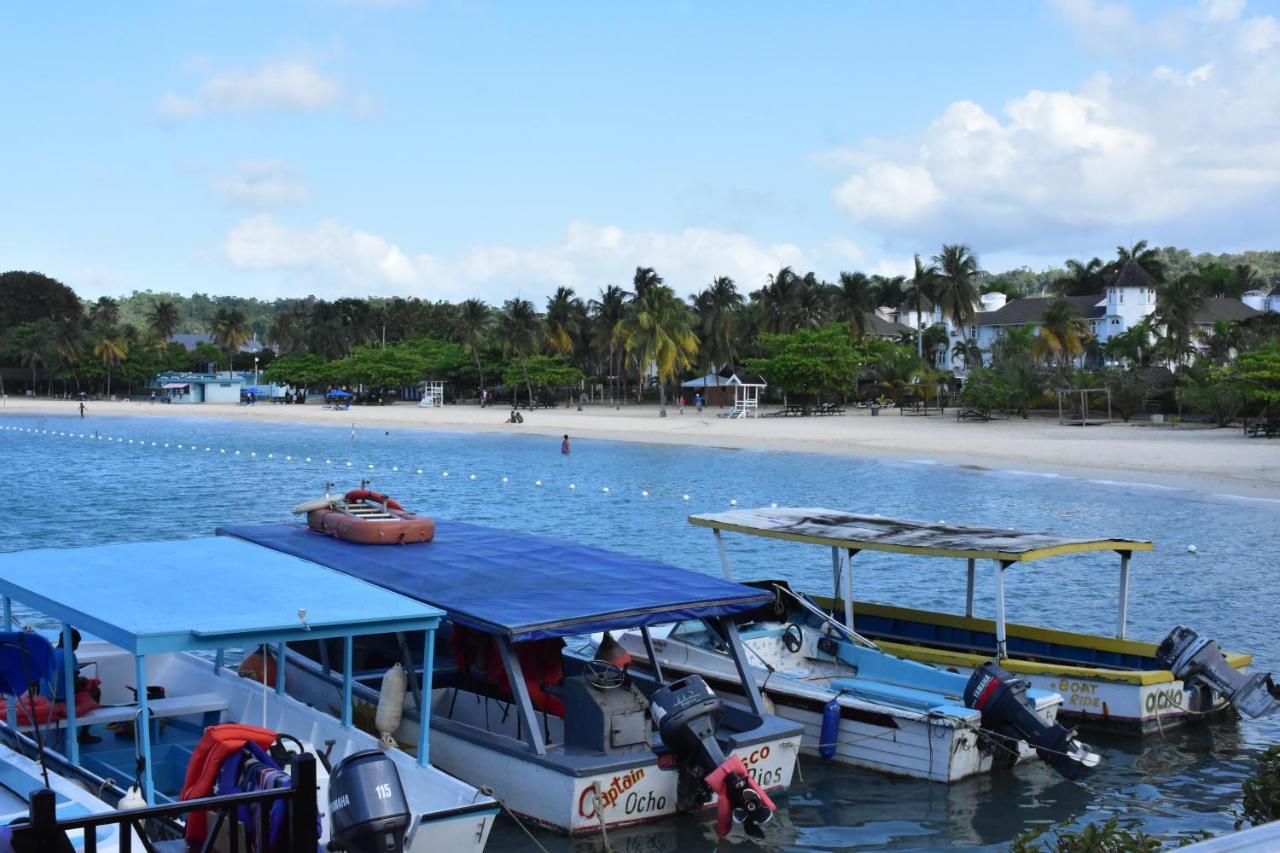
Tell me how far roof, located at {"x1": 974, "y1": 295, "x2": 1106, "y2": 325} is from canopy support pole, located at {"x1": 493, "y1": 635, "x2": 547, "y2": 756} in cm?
10368

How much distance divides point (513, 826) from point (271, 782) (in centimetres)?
453

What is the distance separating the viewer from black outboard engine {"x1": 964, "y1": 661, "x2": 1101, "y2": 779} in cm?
1308

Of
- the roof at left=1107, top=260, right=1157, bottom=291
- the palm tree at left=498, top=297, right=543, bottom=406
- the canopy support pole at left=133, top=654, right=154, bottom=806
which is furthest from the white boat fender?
the roof at left=1107, top=260, right=1157, bottom=291

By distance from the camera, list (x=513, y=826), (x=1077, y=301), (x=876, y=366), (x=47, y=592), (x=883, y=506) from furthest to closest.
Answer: (x=1077, y=301) → (x=876, y=366) → (x=883, y=506) → (x=513, y=826) → (x=47, y=592)

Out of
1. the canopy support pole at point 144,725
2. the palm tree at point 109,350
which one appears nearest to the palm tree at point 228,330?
the palm tree at point 109,350

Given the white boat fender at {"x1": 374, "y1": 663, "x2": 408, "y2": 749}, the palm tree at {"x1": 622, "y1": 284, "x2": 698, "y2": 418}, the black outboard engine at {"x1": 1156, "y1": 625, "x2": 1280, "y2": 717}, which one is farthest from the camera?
the palm tree at {"x1": 622, "y1": 284, "x2": 698, "y2": 418}

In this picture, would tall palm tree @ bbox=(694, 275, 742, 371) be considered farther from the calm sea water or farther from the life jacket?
the life jacket

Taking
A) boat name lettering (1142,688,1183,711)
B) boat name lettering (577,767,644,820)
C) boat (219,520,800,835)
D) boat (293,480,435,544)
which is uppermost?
boat (293,480,435,544)

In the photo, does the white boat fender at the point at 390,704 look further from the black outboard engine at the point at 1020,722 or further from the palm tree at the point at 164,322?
the palm tree at the point at 164,322

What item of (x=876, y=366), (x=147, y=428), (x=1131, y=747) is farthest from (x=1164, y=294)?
(x=1131, y=747)

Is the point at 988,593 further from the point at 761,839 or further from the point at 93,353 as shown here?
the point at 93,353

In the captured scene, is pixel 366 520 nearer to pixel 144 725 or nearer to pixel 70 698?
pixel 70 698

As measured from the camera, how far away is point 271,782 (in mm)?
7859

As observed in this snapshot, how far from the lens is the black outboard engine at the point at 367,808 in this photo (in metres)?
7.73
